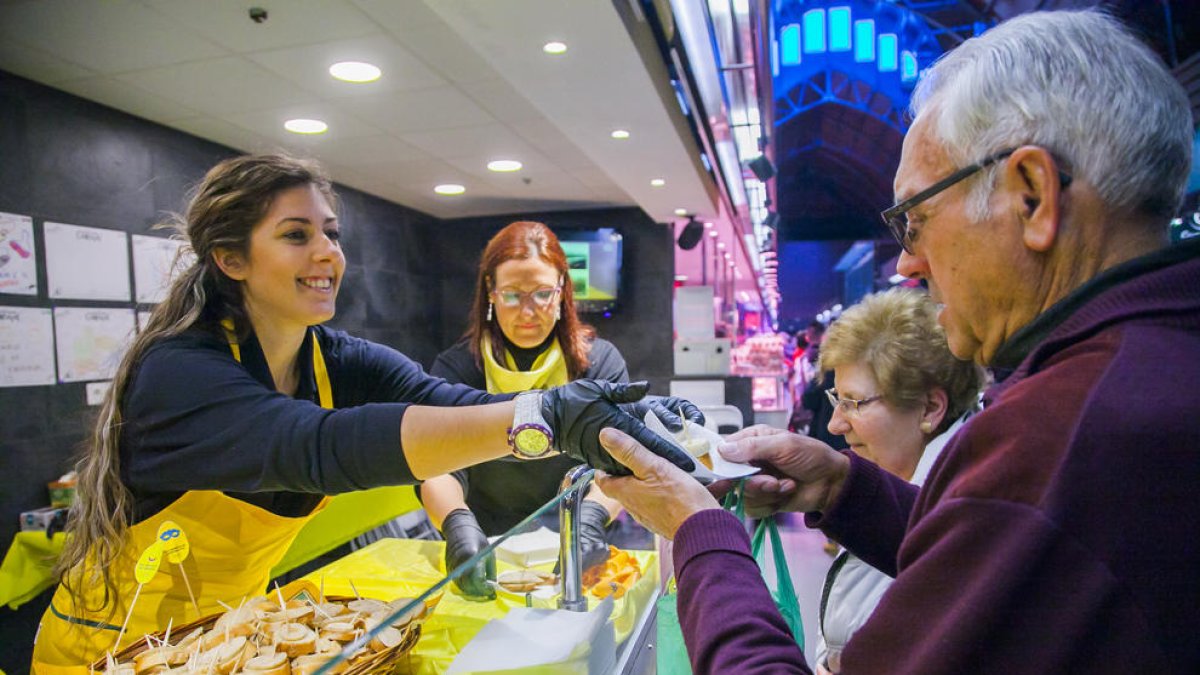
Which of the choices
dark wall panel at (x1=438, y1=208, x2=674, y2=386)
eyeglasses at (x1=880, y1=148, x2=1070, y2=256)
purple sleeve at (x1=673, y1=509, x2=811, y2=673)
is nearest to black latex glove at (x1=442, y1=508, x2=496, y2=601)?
purple sleeve at (x1=673, y1=509, x2=811, y2=673)

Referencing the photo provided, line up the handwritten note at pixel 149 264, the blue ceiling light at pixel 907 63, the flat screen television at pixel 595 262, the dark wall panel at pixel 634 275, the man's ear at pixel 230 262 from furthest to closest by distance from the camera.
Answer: the dark wall panel at pixel 634 275 < the flat screen television at pixel 595 262 < the handwritten note at pixel 149 264 < the blue ceiling light at pixel 907 63 < the man's ear at pixel 230 262

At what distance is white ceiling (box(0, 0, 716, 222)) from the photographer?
2877 mm

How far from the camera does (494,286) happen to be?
276 centimetres

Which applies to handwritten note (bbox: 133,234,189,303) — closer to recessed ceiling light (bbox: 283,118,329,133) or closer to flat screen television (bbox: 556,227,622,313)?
recessed ceiling light (bbox: 283,118,329,133)

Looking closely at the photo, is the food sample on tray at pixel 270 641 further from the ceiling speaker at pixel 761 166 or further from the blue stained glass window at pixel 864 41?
the ceiling speaker at pixel 761 166

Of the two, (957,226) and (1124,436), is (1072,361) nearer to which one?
(1124,436)

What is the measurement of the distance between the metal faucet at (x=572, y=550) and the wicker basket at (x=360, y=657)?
0.73ft

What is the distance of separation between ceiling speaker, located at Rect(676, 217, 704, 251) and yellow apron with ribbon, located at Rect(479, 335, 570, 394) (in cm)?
529

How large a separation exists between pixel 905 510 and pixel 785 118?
16.4ft

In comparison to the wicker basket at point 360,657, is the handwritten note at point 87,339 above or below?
above

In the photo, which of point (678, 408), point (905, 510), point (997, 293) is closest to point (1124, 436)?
point (997, 293)

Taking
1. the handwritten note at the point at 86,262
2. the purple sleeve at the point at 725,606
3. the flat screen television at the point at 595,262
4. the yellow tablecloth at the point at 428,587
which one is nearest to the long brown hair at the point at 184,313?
the yellow tablecloth at the point at 428,587

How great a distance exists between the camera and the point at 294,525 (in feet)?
5.30

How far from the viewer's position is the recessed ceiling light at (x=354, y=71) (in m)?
3.48
